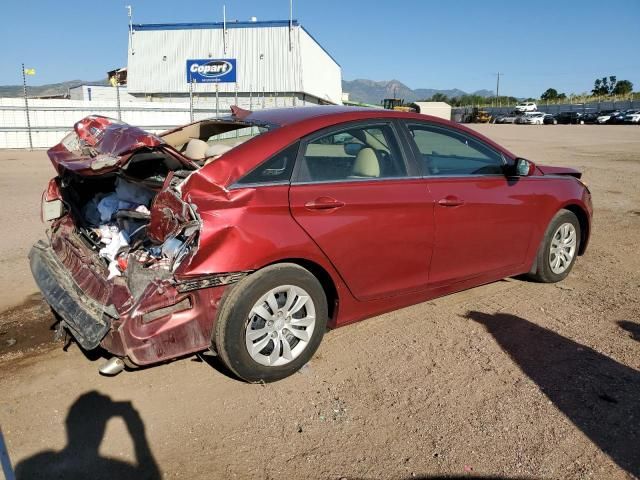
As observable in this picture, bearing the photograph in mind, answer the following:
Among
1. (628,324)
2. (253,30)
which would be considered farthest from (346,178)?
(253,30)

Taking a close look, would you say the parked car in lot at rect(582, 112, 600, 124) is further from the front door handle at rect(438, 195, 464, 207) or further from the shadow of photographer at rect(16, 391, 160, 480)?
the shadow of photographer at rect(16, 391, 160, 480)

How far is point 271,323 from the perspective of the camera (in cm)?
337

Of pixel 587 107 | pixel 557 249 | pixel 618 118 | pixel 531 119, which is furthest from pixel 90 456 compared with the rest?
pixel 587 107

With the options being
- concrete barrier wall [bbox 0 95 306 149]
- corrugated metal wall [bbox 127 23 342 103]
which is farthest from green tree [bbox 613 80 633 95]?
concrete barrier wall [bbox 0 95 306 149]

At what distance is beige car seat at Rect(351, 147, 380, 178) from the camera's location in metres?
3.81

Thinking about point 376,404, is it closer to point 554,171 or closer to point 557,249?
point 557,249

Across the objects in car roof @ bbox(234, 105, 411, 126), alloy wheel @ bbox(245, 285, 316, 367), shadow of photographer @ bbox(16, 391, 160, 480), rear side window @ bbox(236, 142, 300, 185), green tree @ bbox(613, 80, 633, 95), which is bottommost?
shadow of photographer @ bbox(16, 391, 160, 480)

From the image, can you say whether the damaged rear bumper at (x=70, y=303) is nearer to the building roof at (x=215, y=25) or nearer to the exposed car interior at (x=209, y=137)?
the exposed car interior at (x=209, y=137)

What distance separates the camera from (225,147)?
12.1 feet

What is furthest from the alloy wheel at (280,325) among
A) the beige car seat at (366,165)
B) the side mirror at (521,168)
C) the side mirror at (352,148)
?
the side mirror at (521,168)

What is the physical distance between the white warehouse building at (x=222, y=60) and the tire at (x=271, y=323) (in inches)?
1386

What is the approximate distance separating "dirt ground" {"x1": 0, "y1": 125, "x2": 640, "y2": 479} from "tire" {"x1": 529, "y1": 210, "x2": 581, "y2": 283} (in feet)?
1.43

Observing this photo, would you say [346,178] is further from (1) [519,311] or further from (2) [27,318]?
(2) [27,318]

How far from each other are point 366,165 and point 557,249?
2.41 meters
